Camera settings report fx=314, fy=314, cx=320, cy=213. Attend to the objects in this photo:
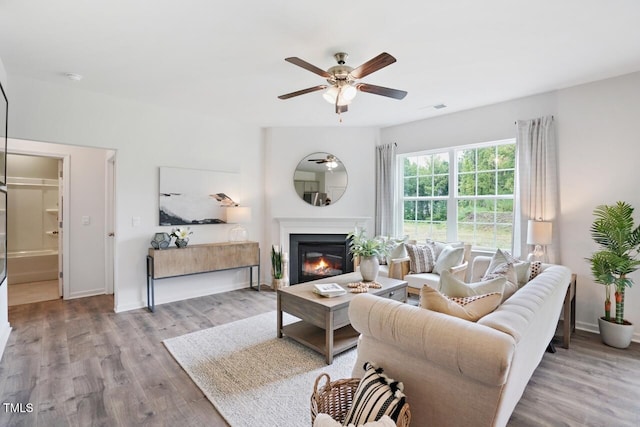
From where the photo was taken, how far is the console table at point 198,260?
156 inches

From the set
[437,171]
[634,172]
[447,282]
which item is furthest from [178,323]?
[634,172]

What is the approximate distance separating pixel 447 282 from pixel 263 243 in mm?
3833

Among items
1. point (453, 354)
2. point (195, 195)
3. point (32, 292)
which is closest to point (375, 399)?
point (453, 354)

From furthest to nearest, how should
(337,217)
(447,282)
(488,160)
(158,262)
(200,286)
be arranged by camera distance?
1. (337,217)
2. (200,286)
3. (488,160)
4. (158,262)
5. (447,282)

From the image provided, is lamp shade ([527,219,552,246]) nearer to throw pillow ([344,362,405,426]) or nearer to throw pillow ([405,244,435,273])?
throw pillow ([405,244,435,273])

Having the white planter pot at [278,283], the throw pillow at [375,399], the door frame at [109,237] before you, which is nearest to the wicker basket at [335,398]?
the throw pillow at [375,399]

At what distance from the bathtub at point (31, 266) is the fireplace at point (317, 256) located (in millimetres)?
4237

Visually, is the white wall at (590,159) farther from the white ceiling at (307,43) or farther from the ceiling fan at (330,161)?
the ceiling fan at (330,161)

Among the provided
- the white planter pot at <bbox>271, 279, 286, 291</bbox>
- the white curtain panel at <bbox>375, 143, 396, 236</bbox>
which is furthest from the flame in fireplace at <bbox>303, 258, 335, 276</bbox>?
the white curtain panel at <bbox>375, 143, 396, 236</bbox>

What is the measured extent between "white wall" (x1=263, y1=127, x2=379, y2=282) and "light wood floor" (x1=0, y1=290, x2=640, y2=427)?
218cm

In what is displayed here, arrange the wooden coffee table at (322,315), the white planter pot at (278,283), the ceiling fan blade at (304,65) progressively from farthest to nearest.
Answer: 1. the white planter pot at (278,283)
2. the wooden coffee table at (322,315)
3. the ceiling fan blade at (304,65)

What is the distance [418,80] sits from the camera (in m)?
3.31

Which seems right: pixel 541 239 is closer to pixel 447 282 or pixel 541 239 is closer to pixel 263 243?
pixel 447 282

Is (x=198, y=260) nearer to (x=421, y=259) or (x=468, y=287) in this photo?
(x=421, y=259)
